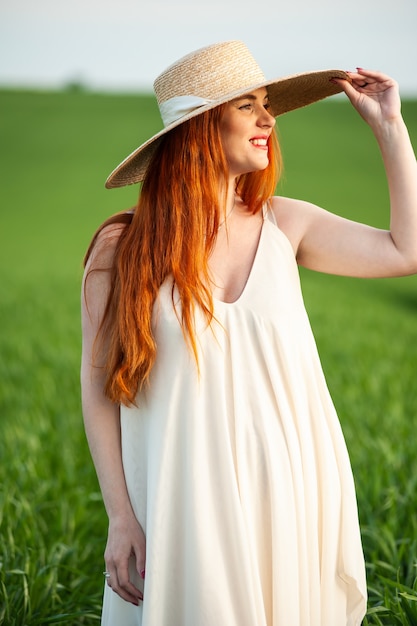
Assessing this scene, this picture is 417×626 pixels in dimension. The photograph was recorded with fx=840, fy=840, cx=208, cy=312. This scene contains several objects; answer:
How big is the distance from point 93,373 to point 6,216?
1848 cm

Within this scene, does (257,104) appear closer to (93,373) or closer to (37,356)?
(93,373)

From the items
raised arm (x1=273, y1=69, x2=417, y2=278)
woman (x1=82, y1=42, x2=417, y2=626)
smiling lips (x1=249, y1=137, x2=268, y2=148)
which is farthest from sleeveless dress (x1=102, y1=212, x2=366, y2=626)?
smiling lips (x1=249, y1=137, x2=268, y2=148)

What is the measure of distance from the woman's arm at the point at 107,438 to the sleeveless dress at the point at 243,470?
10 cm

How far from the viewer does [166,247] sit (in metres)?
1.91

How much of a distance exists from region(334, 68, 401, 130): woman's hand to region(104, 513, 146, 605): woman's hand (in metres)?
1.07

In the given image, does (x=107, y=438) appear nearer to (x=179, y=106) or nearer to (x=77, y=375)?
(x=179, y=106)

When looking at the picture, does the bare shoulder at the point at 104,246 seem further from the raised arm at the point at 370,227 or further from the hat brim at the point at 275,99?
the raised arm at the point at 370,227

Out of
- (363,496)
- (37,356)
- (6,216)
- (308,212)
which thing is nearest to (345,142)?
(6,216)

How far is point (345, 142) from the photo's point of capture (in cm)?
2238

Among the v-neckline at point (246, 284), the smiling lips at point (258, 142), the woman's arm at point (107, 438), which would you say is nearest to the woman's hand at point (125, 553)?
the woman's arm at point (107, 438)

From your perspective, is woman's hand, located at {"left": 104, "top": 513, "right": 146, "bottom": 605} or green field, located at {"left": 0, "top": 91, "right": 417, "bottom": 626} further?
green field, located at {"left": 0, "top": 91, "right": 417, "bottom": 626}

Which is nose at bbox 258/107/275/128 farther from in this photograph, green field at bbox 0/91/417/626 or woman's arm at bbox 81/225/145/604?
green field at bbox 0/91/417/626

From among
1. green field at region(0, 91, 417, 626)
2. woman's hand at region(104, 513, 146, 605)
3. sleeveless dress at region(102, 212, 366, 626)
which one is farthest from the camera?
green field at region(0, 91, 417, 626)

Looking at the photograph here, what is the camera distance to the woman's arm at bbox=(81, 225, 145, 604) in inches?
76.5
